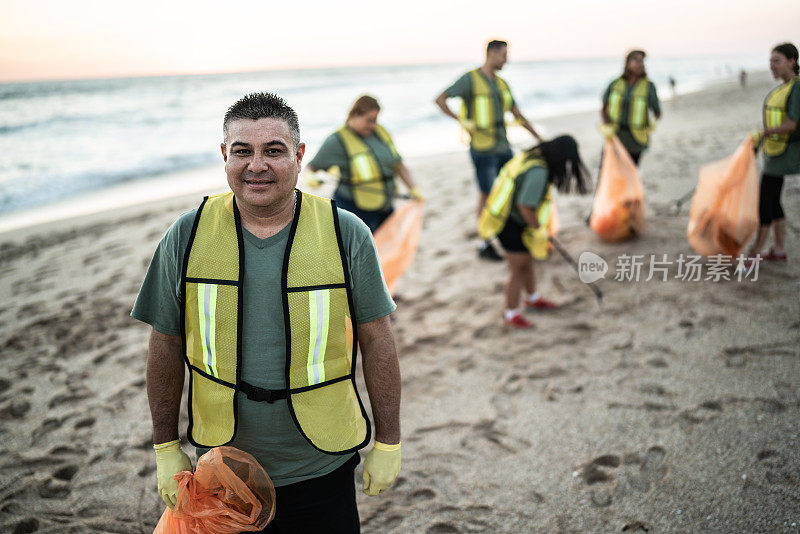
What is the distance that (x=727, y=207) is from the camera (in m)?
3.92

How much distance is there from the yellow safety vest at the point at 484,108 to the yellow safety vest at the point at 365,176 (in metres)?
1.22

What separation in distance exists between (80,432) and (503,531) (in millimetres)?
2423

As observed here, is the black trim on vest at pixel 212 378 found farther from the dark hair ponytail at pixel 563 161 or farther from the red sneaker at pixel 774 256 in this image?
the red sneaker at pixel 774 256

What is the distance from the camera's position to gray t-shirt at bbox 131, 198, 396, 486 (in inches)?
51.5

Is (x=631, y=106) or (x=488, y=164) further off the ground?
(x=631, y=106)

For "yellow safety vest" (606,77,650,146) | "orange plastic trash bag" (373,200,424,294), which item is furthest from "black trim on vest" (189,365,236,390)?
"yellow safety vest" (606,77,650,146)

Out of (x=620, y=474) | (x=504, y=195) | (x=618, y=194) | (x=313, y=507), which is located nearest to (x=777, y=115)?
(x=618, y=194)

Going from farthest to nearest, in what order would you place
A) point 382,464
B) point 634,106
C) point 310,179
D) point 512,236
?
point 634,106, point 310,179, point 512,236, point 382,464

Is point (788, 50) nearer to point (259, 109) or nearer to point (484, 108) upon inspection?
point (484, 108)

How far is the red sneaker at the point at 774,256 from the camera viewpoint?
4039 millimetres

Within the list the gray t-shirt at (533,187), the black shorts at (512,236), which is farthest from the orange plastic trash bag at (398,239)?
the gray t-shirt at (533,187)

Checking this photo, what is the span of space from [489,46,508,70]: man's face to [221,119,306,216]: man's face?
12.3ft

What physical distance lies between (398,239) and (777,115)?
2.89 meters

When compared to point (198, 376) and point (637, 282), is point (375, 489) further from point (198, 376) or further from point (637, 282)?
point (637, 282)
